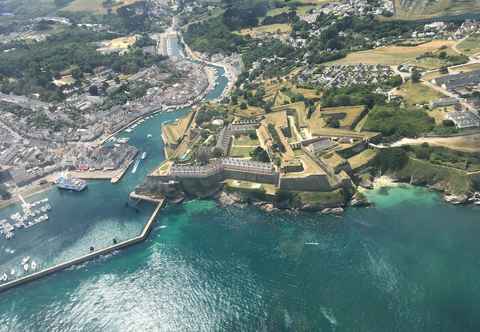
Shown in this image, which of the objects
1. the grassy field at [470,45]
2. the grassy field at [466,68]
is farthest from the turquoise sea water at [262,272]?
the grassy field at [470,45]

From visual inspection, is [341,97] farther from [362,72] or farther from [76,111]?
[76,111]

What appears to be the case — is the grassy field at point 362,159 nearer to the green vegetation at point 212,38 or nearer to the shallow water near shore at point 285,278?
the shallow water near shore at point 285,278

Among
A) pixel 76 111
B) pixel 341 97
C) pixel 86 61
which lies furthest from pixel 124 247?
pixel 86 61

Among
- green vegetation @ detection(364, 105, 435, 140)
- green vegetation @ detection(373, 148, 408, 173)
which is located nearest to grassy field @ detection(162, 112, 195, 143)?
green vegetation @ detection(364, 105, 435, 140)

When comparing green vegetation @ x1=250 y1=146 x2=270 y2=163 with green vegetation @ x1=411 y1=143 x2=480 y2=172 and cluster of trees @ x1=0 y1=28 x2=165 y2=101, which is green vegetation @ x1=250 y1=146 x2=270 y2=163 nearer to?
green vegetation @ x1=411 y1=143 x2=480 y2=172

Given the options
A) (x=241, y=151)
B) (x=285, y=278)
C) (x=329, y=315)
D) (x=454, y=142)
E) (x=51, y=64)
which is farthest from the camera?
(x=51, y=64)

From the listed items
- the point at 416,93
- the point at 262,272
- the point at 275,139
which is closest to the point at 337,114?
the point at 275,139

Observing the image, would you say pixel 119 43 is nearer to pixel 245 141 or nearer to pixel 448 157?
pixel 245 141
